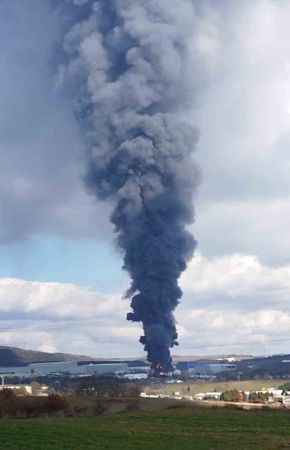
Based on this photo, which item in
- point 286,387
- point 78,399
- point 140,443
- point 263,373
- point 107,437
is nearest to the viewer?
point 140,443


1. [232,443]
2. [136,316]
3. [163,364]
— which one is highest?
[136,316]

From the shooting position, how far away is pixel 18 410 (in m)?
47.3

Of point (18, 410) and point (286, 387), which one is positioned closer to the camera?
point (18, 410)

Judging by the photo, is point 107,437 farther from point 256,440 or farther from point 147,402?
point 147,402

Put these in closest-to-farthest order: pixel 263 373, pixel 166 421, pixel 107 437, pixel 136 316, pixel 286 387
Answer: pixel 107 437 < pixel 166 421 < pixel 136 316 < pixel 286 387 < pixel 263 373

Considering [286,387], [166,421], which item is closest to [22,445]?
[166,421]

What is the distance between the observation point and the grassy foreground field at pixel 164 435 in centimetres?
2339

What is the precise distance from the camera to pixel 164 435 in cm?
2877

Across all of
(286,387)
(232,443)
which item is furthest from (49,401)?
(286,387)

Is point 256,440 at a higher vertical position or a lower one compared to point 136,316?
lower

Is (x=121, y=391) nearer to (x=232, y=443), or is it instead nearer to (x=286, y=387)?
(x=286, y=387)

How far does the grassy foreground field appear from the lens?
76.7 feet

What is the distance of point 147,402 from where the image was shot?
5331 centimetres

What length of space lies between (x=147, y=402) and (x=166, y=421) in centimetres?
1589
